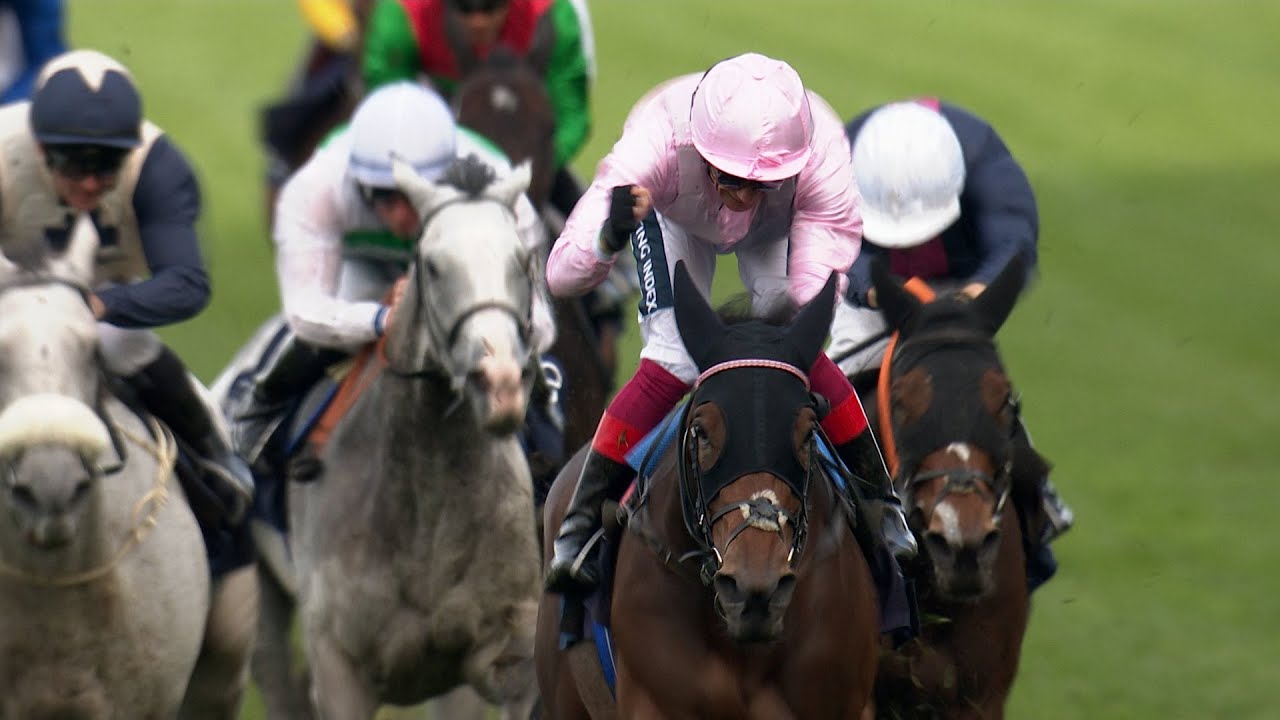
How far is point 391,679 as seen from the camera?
734cm

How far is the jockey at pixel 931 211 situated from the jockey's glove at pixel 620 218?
1.61 metres

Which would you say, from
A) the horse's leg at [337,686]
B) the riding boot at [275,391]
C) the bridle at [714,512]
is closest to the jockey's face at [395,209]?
the riding boot at [275,391]

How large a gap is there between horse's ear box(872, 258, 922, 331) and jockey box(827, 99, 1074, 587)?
0.57 m

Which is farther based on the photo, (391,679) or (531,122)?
(531,122)

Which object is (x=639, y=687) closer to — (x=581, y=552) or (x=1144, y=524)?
(x=581, y=552)

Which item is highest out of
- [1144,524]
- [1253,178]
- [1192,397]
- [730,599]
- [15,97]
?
[730,599]

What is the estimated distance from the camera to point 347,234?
8156mm

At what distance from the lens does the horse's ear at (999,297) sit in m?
6.59

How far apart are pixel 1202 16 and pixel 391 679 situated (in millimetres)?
25489

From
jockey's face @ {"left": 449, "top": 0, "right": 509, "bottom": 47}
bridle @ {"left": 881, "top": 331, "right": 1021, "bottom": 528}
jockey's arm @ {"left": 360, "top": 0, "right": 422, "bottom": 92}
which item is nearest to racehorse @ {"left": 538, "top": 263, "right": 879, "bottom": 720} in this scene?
bridle @ {"left": 881, "top": 331, "right": 1021, "bottom": 528}

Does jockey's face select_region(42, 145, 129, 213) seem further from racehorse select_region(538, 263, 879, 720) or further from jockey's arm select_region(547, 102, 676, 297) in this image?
racehorse select_region(538, 263, 879, 720)

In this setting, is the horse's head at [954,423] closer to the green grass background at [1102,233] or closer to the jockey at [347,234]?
the jockey at [347,234]

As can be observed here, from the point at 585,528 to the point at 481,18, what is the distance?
536cm

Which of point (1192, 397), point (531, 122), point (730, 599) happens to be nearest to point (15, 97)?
point (531, 122)
